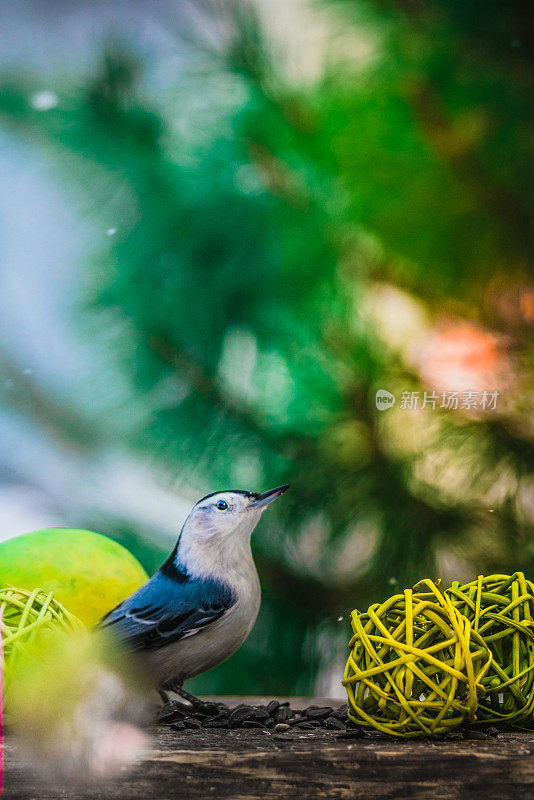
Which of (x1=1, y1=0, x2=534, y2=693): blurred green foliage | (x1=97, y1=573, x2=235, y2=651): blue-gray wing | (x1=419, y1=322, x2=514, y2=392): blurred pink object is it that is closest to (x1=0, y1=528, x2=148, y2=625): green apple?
(x1=97, y1=573, x2=235, y2=651): blue-gray wing

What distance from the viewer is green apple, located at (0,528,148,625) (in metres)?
0.47

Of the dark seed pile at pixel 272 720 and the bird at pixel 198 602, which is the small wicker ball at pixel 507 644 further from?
the bird at pixel 198 602

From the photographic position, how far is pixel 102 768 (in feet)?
1.06

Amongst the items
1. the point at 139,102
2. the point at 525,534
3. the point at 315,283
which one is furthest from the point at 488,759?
the point at 139,102

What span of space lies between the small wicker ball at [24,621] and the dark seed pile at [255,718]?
0.24ft

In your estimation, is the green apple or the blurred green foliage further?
the blurred green foliage

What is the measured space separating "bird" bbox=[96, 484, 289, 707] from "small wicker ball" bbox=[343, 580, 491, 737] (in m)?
0.09

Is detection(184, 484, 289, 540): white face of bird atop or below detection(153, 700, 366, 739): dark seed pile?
atop

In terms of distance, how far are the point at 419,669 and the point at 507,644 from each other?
6cm

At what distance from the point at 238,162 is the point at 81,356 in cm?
21

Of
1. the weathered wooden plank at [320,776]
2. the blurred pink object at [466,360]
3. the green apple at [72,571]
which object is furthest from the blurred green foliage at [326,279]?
the weathered wooden plank at [320,776]

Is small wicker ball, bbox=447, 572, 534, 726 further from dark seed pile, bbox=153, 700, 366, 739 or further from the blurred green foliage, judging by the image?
the blurred green foliage

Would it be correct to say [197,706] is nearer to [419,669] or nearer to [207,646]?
[207,646]

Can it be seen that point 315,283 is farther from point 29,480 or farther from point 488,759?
point 488,759
